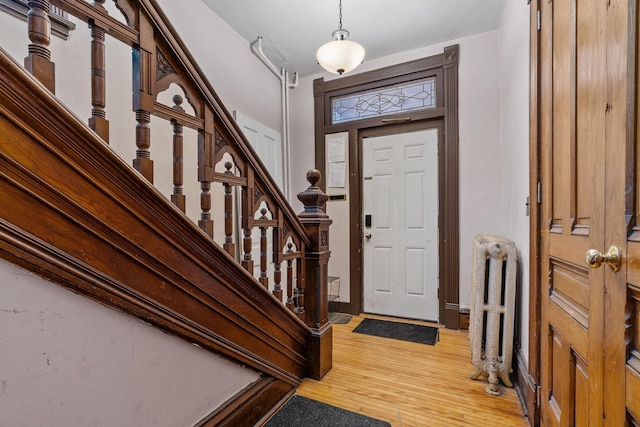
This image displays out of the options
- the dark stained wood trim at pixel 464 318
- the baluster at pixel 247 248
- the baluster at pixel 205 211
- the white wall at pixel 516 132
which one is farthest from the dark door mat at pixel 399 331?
the baluster at pixel 205 211

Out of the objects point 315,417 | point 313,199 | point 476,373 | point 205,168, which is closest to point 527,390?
point 476,373

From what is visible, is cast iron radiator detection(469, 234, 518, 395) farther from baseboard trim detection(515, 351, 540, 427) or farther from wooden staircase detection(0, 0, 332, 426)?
wooden staircase detection(0, 0, 332, 426)

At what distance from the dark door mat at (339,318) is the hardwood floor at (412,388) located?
556 millimetres

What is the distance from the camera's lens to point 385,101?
3.12 metres

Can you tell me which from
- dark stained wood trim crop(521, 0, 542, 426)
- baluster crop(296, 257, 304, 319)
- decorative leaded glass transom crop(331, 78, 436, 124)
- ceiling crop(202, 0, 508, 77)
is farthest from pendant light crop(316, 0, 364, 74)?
baluster crop(296, 257, 304, 319)

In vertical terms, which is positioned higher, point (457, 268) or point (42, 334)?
point (42, 334)

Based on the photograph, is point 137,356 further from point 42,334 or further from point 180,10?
point 180,10

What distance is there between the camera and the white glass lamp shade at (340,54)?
219 cm

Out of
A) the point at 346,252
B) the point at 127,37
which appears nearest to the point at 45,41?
the point at 127,37

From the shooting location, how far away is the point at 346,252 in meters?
3.26

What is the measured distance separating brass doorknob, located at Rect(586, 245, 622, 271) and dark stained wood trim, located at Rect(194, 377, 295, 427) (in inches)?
55.3

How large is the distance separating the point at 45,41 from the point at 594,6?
1520 mm

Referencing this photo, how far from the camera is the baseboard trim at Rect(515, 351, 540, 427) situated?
1.36 metres

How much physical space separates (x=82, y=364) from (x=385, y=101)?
315cm
